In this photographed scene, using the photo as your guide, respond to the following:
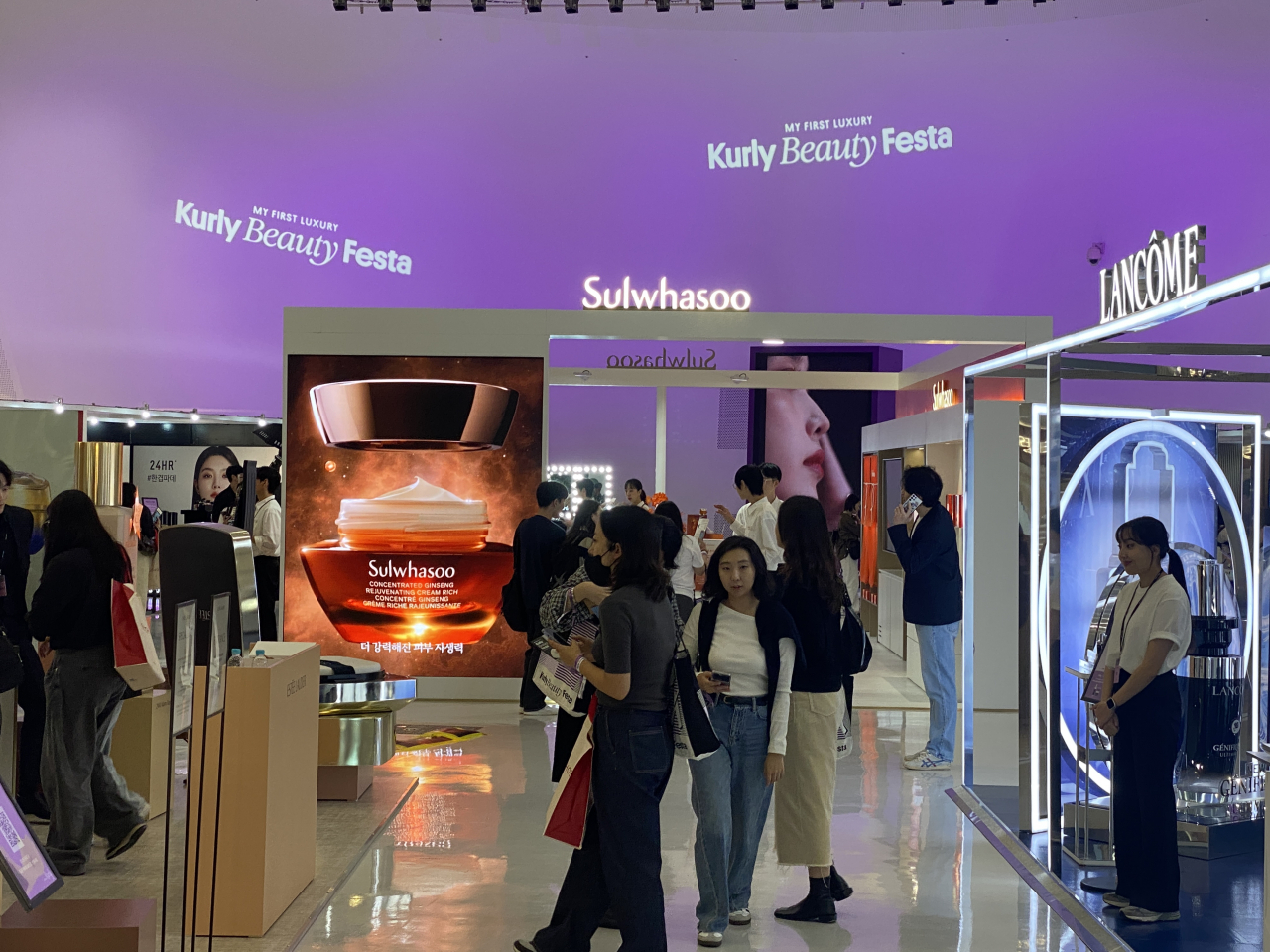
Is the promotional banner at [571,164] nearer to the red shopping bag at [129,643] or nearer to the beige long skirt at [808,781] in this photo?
the red shopping bag at [129,643]

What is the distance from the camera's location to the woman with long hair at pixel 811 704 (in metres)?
4.04

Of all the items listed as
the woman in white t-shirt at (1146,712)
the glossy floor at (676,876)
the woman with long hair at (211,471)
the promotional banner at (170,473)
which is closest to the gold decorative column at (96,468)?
the woman with long hair at (211,471)

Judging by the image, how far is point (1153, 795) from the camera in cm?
413

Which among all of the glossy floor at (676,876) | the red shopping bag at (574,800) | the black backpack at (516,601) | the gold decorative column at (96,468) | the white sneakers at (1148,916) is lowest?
the glossy floor at (676,876)

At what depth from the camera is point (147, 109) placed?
1509 cm

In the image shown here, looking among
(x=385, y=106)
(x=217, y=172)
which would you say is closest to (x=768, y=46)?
(x=385, y=106)

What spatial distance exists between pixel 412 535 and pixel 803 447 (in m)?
6.93

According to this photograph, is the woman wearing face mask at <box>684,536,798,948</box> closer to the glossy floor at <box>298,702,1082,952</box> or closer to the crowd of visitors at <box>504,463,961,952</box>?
the crowd of visitors at <box>504,463,961,952</box>

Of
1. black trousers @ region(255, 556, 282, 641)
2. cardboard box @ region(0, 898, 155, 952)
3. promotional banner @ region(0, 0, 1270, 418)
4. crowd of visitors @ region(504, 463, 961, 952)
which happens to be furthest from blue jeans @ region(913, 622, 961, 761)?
promotional banner @ region(0, 0, 1270, 418)

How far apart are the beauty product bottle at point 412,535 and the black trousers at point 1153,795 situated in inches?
169

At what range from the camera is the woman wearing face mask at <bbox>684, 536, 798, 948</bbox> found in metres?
3.80

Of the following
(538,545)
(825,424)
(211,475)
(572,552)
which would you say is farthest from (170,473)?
(572,552)

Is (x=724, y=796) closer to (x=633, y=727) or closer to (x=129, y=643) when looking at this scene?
(x=633, y=727)

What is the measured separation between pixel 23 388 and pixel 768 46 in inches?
410
